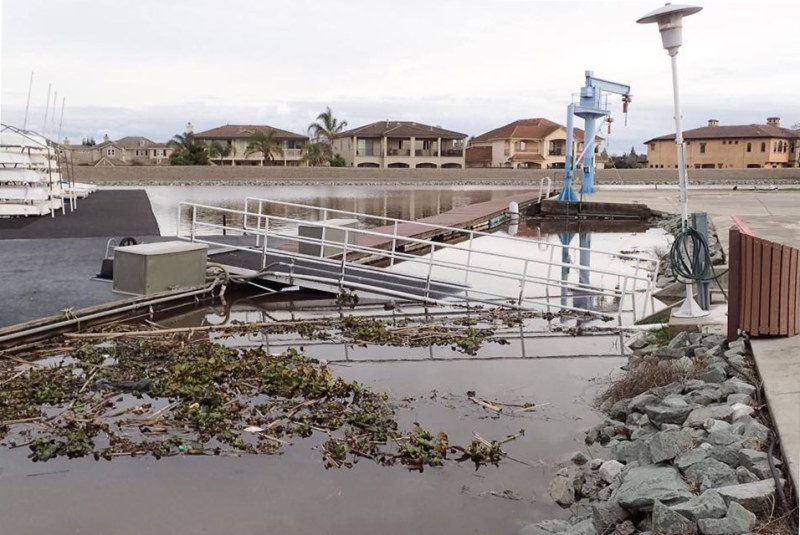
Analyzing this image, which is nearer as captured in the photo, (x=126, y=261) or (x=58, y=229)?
(x=126, y=261)

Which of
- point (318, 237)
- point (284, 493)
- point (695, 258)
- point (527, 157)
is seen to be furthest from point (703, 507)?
point (527, 157)

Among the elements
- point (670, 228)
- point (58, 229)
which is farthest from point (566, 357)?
point (670, 228)

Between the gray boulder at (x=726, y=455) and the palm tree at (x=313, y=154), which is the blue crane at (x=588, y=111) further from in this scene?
the palm tree at (x=313, y=154)

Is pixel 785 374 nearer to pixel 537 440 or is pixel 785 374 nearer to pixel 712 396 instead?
pixel 712 396

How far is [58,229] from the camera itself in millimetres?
17609


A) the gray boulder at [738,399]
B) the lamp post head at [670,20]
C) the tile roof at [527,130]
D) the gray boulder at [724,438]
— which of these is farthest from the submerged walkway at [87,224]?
the tile roof at [527,130]

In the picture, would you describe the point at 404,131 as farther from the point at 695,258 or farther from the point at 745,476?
the point at 745,476

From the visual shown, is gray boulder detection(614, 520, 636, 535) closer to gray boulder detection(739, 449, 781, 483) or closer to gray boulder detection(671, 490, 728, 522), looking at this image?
gray boulder detection(671, 490, 728, 522)

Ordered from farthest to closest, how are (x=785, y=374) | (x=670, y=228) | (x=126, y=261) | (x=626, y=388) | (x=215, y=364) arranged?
(x=670, y=228), (x=126, y=261), (x=215, y=364), (x=626, y=388), (x=785, y=374)

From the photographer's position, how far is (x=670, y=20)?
7660mm

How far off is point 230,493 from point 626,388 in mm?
3329

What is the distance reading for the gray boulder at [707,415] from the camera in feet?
16.8

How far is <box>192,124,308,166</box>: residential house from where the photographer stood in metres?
76.8

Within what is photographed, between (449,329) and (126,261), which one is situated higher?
(126,261)
